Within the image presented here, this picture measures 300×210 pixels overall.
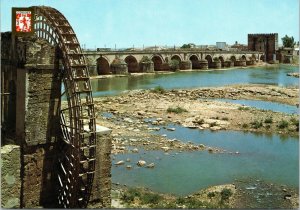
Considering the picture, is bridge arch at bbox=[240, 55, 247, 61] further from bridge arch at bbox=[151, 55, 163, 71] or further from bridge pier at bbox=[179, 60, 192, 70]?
bridge arch at bbox=[151, 55, 163, 71]

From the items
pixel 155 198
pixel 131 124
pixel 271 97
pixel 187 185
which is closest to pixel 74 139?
pixel 155 198

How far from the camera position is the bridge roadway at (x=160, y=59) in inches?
1742

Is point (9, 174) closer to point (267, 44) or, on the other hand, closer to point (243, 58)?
point (243, 58)

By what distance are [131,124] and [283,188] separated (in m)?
9.17

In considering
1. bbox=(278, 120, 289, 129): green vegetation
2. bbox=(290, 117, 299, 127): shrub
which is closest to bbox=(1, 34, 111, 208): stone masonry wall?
bbox=(278, 120, 289, 129): green vegetation

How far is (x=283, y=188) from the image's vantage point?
11258mm

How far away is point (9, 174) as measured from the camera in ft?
23.2

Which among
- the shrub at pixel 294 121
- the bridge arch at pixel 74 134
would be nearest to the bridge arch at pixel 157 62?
the shrub at pixel 294 121

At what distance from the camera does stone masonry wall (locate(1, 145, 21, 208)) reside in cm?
698

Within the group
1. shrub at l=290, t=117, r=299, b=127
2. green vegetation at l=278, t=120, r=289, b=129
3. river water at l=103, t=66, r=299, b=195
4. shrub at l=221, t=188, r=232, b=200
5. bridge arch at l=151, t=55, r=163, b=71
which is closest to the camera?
shrub at l=221, t=188, r=232, b=200

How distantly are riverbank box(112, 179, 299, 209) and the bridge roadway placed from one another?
102 ft

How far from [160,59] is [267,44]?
1260 inches

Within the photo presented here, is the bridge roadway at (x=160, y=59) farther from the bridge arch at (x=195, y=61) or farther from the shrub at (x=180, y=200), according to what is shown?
the shrub at (x=180, y=200)

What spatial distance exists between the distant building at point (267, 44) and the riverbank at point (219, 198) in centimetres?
6728
